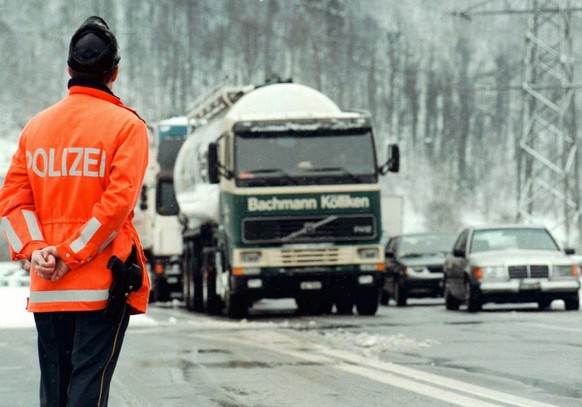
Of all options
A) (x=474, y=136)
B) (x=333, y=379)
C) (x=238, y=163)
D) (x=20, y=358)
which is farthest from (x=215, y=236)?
(x=474, y=136)

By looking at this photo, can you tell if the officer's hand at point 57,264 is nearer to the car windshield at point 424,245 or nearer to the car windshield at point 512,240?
the car windshield at point 512,240

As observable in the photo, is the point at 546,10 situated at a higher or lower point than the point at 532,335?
higher

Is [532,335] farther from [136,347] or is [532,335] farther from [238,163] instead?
[238,163]

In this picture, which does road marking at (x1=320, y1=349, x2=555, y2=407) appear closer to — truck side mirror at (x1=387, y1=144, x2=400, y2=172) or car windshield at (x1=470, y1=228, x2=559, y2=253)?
truck side mirror at (x1=387, y1=144, x2=400, y2=172)

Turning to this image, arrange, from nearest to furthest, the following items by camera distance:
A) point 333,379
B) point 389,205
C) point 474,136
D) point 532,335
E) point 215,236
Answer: point 333,379 → point 532,335 → point 215,236 → point 389,205 → point 474,136

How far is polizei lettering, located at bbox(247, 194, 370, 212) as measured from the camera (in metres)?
23.0

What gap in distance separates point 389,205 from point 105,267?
42659 mm

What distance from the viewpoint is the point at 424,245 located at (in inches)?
1232

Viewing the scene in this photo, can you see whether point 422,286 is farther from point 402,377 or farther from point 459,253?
point 402,377

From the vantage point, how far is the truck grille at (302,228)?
23172 mm

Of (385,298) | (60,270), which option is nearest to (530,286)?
(385,298)

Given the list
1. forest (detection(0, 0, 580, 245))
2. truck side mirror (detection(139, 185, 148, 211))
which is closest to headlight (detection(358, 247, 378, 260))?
truck side mirror (detection(139, 185, 148, 211))

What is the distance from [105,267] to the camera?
5.51 metres

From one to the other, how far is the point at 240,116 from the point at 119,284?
1824 cm
